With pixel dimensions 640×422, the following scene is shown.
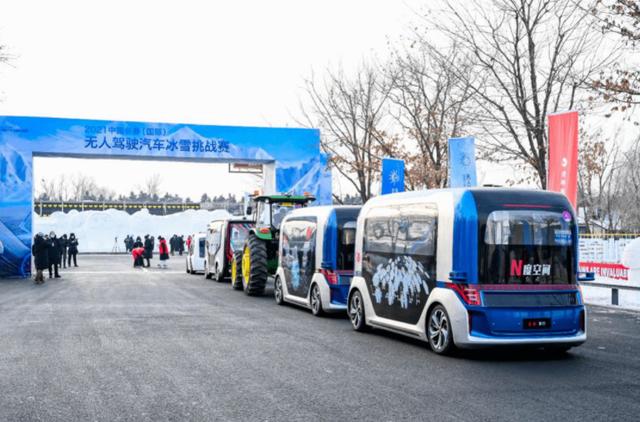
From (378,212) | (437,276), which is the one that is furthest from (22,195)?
(437,276)

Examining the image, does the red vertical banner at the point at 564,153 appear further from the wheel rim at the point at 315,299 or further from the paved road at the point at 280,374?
the wheel rim at the point at 315,299

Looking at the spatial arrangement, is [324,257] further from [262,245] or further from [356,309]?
[262,245]

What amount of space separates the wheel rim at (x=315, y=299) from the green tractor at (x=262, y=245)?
457 cm

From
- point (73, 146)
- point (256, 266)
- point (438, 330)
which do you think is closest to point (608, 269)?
point (256, 266)

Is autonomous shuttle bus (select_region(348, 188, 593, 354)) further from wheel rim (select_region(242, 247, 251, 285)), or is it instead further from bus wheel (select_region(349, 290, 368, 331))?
wheel rim (select_region(242, 247, 251, 285))

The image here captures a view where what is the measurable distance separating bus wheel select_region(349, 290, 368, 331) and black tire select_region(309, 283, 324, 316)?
204 centimetres

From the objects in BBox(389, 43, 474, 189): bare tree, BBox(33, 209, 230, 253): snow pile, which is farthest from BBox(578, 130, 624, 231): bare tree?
BBox(33, 209, 230, 253): snow pile

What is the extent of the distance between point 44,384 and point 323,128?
1020 inches

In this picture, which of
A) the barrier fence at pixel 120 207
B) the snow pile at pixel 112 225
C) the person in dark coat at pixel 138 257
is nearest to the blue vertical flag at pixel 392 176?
the person in dark coat at pixel 138 257

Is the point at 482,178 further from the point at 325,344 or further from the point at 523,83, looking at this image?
the point at 325,344

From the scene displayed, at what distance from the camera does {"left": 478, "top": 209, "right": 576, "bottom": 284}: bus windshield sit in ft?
33.9

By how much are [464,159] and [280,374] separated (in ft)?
43.0

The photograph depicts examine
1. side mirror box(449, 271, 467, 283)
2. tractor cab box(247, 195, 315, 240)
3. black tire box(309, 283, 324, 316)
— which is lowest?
black tire box(309, 283, 324, 316)

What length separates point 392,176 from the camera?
24.2 m
